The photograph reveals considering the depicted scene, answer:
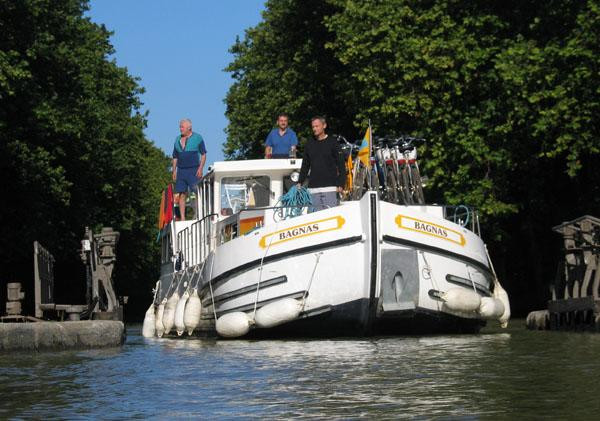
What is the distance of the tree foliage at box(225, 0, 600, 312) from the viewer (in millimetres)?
30297

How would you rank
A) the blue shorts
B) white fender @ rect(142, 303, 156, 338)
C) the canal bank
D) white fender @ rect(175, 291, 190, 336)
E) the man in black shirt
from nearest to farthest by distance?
1. the canal bank
2. the man in black shirt
3. white fender @ rect(175, 291, 190, 336)
4. the blue shorts
5. white fender @ rect(142, 303, 156, 338)

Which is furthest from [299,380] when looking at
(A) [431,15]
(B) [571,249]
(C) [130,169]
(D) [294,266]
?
(C) [130,169]

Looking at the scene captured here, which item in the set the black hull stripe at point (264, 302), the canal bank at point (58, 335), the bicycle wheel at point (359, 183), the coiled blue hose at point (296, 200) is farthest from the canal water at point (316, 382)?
the bicycle wheel at point (359, 183)

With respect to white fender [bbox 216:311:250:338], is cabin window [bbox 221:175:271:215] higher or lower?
higher

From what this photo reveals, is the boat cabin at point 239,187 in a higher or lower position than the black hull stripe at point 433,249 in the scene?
higher

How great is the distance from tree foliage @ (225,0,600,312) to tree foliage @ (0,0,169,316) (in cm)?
800

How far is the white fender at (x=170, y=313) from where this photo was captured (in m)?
23.6

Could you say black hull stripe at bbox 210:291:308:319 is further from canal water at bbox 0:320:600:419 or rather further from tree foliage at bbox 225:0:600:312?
tree foliage at bbox 225:0:600:312

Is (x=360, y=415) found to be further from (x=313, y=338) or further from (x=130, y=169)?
(x=130, y=169)

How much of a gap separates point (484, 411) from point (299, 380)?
9.15 ft

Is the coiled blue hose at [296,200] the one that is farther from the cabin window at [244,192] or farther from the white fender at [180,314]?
the cabin window at [244,192]

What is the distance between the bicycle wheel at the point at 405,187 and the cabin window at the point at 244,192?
290cm

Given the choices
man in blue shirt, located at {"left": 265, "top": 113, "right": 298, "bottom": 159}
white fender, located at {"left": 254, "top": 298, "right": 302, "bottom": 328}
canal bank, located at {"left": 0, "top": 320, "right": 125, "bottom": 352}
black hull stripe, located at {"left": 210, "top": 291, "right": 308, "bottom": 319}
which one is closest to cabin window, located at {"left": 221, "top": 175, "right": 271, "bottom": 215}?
man in blue shirt, located at {"left": 265, "top": 113, "right": 298, "bottom": 159}

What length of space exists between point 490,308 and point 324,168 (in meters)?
3.19
